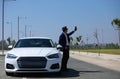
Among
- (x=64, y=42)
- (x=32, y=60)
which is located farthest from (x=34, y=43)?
(x=32, y=60)

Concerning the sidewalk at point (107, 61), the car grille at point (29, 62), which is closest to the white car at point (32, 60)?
the car grille at point (29, 62)

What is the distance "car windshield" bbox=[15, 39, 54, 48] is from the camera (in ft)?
52.7

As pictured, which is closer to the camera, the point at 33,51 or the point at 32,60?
the point at 32,60

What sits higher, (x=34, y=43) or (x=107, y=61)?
(x=34, y=43)

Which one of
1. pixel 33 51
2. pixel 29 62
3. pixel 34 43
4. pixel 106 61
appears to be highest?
pixel 34 43

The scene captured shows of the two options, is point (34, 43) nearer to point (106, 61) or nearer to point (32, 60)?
point (32, 60)

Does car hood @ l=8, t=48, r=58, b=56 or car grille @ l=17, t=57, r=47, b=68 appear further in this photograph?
car hood @ l=8, t=48, r=58, b=56

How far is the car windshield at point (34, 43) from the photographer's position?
632 inches

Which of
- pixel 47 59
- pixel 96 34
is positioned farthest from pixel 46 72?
pixel 96 34

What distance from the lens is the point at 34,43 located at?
53.1 ft

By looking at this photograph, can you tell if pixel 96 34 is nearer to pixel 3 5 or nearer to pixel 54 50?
pixel 3 5

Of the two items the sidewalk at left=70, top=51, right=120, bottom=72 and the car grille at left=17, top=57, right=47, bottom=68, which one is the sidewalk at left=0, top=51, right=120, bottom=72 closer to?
the sidewalk at left=70, top=51, right=120, bottom=72

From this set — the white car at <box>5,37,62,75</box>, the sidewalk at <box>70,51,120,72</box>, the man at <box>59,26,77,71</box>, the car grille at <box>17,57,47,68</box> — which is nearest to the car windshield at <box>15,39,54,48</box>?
the man at <box>59,26,77,71</box>

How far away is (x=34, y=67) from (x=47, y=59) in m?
0.55
